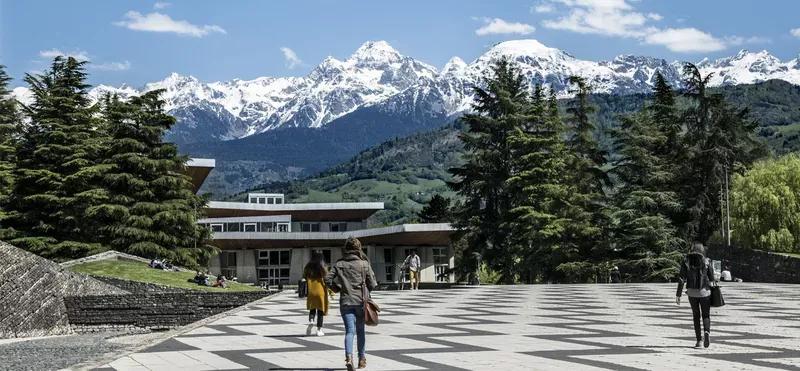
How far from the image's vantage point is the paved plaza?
10.6m

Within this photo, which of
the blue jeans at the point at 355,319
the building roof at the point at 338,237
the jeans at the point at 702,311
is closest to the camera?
the blue jeans at the point at 355,319

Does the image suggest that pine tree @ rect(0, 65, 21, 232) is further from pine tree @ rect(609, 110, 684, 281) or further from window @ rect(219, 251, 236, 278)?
pine tree @ rect(609, 110, 684, 281)

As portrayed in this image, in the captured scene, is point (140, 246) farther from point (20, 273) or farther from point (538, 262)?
point (538, 262)

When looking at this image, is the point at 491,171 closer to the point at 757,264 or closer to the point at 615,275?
the point at 615,275

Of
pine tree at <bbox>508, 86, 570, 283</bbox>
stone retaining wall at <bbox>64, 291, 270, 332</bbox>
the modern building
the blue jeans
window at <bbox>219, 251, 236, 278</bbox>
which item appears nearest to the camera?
the blue jeans

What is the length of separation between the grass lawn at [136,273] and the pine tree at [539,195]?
Answer: 759 inches

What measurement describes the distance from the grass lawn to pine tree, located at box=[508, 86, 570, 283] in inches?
759

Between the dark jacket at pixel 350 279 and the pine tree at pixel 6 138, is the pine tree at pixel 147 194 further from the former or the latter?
the dark jacket at pixel 350 279

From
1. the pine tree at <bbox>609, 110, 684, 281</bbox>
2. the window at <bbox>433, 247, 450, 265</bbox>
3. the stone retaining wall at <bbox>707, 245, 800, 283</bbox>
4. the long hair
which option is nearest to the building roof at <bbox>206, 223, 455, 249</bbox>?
the window at <bbox>433, 247, 450, 265</bbox>

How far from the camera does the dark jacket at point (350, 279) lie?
1019 centimetres

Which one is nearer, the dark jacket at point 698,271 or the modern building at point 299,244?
the dark jacket at point 698,271

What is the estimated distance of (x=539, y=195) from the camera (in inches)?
1857

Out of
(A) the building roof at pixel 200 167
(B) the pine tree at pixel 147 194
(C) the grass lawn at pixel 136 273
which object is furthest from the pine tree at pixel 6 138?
(A) the building roof at pixel 200 167

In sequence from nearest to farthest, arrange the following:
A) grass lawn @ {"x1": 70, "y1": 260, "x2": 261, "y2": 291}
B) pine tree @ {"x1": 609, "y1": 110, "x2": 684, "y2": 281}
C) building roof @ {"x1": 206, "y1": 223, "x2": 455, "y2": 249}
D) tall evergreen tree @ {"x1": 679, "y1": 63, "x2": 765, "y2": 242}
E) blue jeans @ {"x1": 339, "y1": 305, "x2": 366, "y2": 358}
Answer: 1. blue jeans @ {"x1": 339, "y1": 305, "x2": 366, "y2": 358}
2. grass lawn @ {"x1": 70, "y1": 260, "x2": 261, "y2": 291}
3. pine tree @ {"x1": 609, "y1": 110, "x2": 684, "y2": 281}
4. tall evergreen tree @ {"x1": 679, "y1": 63, "x2": 765, "y2": 242}
5. building roof @ {"x1": 206, "y1": 223, "x2": 455, "y2": 249}
